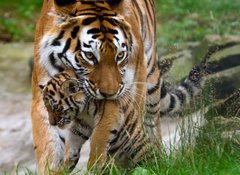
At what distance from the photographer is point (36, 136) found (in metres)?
5.91

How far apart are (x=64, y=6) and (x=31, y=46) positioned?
6.34 metres

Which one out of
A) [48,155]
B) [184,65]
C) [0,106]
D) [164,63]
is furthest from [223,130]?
[0,106]

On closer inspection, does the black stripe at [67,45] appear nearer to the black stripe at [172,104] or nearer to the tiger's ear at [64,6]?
the tiger's ear at [64,6]

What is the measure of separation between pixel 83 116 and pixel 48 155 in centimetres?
39

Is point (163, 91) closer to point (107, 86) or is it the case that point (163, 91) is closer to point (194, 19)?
point (107, 86)

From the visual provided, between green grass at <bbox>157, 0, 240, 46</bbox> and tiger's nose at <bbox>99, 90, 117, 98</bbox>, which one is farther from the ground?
green grass at <bbox>157, 0, 240, 46</bbox>

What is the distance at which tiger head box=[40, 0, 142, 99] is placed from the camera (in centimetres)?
548

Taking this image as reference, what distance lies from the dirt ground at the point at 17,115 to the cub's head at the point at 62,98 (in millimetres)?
1578

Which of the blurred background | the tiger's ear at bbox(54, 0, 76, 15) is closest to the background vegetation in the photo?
the blurred background

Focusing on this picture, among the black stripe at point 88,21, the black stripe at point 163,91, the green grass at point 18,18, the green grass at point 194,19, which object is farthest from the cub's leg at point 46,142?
the green grass at point 18,18

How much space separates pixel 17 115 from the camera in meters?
9.52

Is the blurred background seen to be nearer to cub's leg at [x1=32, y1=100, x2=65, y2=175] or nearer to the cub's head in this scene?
cub's leg at [x1=32, y1=100, x2=65, y2=175]

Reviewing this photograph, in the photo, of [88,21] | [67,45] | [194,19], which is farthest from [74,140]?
[194,19]

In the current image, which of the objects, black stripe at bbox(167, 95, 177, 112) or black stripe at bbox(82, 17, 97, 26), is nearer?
black stripe at bbox(82, 17, 97, 26)
